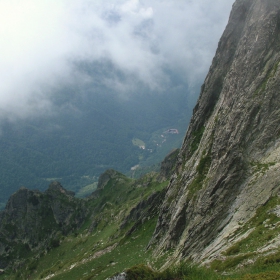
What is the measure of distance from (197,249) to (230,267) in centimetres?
1557

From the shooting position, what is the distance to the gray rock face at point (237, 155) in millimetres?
43500

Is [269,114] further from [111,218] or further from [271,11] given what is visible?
[111,218]

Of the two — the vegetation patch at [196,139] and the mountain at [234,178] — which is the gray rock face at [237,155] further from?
the vegetation patch at [196,139]

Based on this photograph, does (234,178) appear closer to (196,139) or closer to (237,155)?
(237,155)

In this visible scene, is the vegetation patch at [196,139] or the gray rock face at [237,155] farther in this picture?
the vegetation patch at [196,139]

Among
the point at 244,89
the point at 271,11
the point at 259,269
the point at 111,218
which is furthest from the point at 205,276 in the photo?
the point at 111,218

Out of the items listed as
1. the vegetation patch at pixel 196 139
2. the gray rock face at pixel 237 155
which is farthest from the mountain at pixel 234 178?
the vegetation patch at pixel 196 139

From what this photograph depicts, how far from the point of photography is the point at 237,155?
4928 centimetres

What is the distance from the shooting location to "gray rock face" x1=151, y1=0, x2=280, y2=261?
1713 inches

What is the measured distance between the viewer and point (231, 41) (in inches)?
2965

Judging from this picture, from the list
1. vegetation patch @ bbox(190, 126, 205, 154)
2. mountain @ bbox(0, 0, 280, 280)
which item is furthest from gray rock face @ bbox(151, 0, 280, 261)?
vegetation patch @ bbox(190, 126, 205, 154)

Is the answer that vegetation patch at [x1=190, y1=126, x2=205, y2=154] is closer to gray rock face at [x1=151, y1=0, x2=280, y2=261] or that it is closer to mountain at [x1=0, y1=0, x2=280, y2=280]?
mountain at [x1=0, y1=0, x2=280, y2=280]

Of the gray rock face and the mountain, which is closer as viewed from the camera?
the mountain

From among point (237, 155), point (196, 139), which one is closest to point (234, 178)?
point (237, 155)
